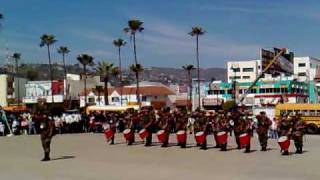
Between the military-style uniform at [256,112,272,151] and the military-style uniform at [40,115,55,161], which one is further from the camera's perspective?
the military-style uniform at [256,112,272,151]

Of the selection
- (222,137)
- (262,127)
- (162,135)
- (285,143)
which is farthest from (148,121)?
(285,143)

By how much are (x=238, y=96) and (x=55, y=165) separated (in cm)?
8926

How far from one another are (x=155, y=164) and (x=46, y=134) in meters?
4.28

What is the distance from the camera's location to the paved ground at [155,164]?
14398mm

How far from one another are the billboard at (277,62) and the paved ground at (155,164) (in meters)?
66.6

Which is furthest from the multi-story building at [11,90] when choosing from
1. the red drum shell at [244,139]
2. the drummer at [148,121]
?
the red drum shell at [244,139]

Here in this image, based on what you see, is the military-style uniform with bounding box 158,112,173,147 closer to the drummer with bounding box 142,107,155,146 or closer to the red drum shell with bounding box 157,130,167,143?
the red drum shell with bounding box 157,130,167,143

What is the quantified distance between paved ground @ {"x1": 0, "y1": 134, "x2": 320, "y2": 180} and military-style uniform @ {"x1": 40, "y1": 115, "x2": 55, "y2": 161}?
441 mm

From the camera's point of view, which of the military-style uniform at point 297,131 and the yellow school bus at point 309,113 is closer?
the military-style uniform at point 297,131

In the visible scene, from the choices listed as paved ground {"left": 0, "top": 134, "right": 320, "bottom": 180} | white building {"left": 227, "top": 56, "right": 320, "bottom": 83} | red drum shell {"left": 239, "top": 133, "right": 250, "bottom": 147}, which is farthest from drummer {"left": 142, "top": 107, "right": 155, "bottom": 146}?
white building {"left": 227, "top": 56, "right": 320, "bottom": 83}

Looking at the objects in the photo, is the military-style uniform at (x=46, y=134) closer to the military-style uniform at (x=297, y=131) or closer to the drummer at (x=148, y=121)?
the drummer at (x=148, y=121)

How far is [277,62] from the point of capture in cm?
9056

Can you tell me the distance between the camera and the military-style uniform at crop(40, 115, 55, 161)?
19.0m

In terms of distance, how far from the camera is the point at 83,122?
39844 mm
